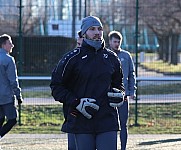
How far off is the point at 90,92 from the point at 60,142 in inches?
198

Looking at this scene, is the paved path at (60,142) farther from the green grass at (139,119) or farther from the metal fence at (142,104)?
the metal fence at (142,104)

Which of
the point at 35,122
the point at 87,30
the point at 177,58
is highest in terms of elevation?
the point at 87,30

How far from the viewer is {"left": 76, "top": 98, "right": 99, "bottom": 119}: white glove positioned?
5.12 m

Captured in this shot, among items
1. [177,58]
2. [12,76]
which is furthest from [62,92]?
[177,58]

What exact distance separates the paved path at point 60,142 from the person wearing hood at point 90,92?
424cm

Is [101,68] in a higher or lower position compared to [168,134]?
higher

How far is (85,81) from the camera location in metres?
5.25

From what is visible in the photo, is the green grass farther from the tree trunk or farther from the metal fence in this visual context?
the tree trunk

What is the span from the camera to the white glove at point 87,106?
5.12m

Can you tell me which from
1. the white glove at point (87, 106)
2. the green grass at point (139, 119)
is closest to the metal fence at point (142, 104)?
the green grass at point (139, 119)

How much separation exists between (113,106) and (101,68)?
1.26 feet

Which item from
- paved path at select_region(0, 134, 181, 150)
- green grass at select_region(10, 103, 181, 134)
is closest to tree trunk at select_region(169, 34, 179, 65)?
green grass at select_region(10, 103, 181, 134)

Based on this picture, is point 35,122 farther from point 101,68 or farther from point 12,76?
point 101,68

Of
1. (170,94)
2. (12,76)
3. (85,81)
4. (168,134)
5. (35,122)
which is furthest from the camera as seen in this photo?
(170,94)
